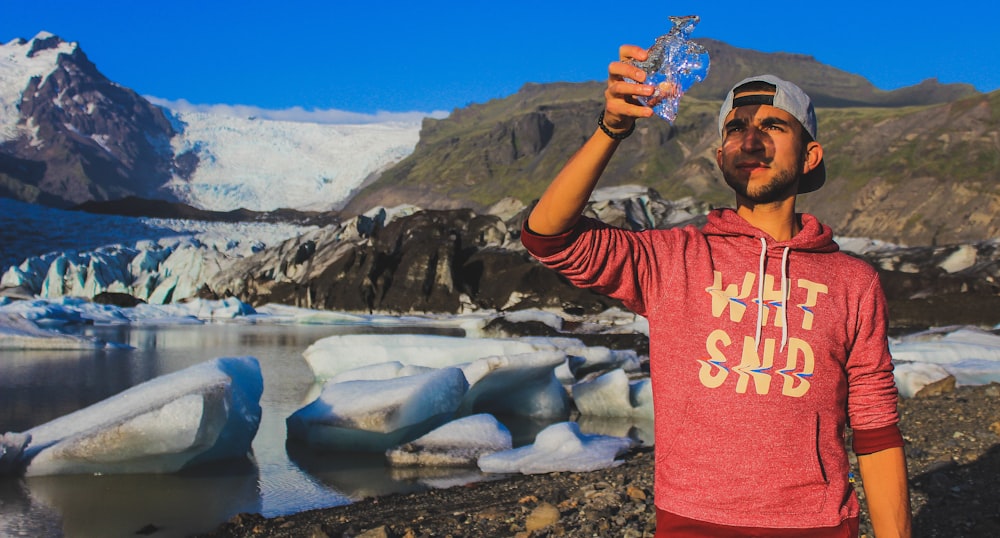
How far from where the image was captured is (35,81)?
144 metres

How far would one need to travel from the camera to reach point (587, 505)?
526 centimetres

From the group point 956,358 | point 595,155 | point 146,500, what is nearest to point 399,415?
point 146,500

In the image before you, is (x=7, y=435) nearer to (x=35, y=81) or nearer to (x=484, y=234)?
(x=484, y=234)

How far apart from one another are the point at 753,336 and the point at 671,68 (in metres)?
0.63

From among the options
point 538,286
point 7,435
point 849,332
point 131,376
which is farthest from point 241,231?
point 849,332

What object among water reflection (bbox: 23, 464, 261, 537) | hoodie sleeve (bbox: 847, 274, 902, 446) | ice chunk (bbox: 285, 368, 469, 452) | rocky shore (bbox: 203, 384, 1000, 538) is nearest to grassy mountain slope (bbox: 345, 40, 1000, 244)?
ice chunk (bbox: 285, 368, 469, 452)

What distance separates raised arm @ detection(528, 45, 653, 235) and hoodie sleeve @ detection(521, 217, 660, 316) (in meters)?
0.04

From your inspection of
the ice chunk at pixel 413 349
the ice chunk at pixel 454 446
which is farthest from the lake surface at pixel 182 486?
the ice chunk at pixel 413 349

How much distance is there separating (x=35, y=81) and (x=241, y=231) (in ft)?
359

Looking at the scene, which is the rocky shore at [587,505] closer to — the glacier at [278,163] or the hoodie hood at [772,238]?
the hoodie hood at [772,238]

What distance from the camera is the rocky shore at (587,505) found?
15.1 ft

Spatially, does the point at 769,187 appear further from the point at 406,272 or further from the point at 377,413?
the point at 406,272

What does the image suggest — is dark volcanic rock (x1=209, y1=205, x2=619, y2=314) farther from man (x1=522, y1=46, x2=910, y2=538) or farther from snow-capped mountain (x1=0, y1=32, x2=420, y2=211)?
snow-capped mountain (x1=0, y1=32, x2=420, y2=211)

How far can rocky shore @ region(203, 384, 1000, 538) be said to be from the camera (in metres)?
4.59
